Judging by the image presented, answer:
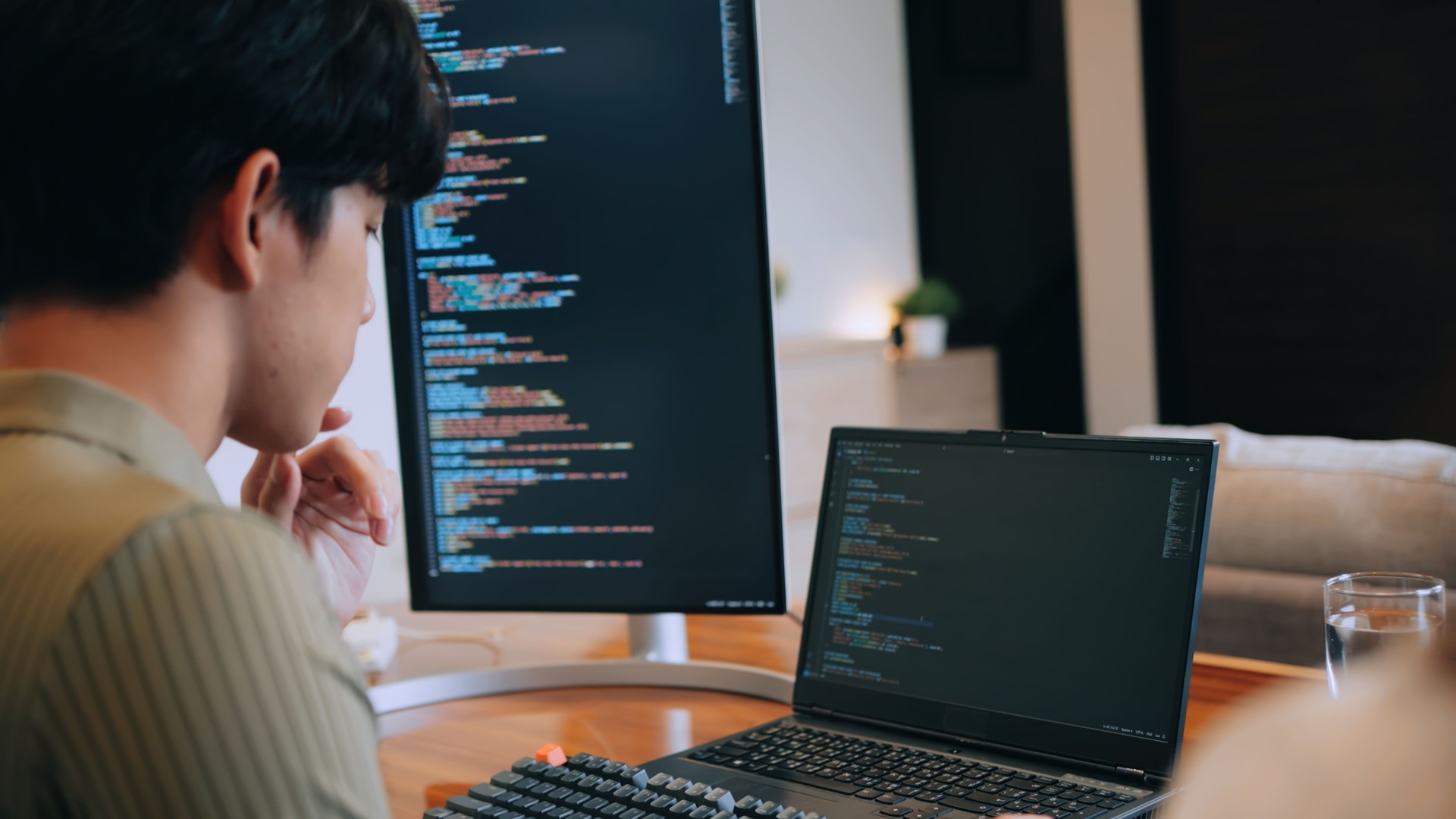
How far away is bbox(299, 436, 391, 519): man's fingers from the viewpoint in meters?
1.13

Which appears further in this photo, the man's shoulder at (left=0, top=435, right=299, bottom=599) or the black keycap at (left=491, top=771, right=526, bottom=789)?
the black keycap at (left=491, top=771, right=526, bottom=789)

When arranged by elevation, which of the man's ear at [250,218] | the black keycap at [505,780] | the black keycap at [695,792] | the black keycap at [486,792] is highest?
the man's ear at [250,218]

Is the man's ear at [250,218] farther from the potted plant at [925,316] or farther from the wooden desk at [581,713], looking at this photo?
the potted plant at [925,316]

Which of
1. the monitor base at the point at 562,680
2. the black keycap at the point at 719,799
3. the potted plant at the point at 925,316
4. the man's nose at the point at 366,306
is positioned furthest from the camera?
the potted plant at the point at 925,316

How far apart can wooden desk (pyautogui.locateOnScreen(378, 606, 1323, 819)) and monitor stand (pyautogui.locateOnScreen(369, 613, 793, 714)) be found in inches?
0.6

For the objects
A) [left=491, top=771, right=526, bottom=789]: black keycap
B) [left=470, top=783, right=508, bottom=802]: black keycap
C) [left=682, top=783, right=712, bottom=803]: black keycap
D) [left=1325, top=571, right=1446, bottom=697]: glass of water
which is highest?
[left=1325, top=571, right=1446, bottom=697]: glass of water

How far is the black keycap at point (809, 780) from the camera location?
0.92 m

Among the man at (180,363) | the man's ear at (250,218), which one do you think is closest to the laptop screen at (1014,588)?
the man at (180,363)

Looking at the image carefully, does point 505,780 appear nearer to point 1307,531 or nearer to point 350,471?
point 350,471

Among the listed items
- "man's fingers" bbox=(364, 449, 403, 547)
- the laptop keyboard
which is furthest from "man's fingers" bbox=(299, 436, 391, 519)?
the laptop keyboard

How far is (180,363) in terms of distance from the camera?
61 centimetres

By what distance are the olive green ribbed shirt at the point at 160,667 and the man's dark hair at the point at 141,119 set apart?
14 centimetres

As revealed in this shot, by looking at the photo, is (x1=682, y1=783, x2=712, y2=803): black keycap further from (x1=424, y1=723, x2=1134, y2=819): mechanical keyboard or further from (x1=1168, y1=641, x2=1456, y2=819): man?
(x1=1168, y1=641, x2=1456, y2=819): man

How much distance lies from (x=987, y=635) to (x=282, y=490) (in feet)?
1.98
